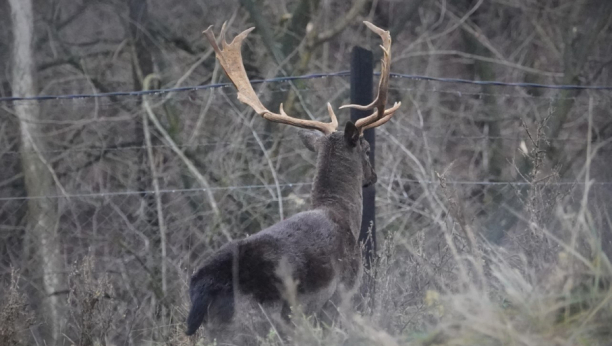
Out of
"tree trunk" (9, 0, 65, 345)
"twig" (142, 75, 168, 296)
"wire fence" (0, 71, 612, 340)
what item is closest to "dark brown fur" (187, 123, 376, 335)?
"wire fence" (0, 71, 612, 340)

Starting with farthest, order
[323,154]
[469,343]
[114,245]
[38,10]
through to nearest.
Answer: [38,10]
[114,245]
[323,154]
[469,343]

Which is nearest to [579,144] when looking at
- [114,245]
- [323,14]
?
[323,14]

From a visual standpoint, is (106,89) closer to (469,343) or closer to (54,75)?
(54,75)

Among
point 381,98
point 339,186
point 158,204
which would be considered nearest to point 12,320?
point 339,186

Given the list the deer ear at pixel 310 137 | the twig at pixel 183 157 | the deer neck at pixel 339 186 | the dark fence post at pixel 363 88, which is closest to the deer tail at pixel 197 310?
the deer neck at pixel 339 186

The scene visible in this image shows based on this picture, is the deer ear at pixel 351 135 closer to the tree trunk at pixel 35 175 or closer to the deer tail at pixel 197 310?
the deer tail at pixel 197 310

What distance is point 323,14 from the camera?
1065 cm

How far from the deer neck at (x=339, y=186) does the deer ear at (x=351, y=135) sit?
0.35ft

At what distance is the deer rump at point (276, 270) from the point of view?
4477mm

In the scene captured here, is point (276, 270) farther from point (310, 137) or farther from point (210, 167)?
point (210, 167)

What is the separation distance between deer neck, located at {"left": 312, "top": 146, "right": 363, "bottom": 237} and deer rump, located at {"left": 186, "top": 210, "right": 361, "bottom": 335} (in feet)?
1.17

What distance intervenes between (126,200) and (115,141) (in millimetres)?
1046

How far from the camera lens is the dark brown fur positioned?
14.7 ft

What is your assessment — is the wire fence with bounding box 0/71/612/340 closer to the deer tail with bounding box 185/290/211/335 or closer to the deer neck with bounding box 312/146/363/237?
the deer neck with bounding box 312/146/363/237
